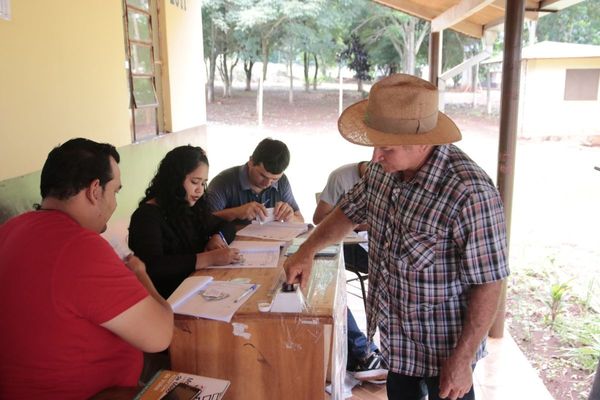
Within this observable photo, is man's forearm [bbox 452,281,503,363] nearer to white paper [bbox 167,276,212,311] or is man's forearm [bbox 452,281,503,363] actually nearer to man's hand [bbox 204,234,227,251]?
white paper [bbox 167,276,212,311]

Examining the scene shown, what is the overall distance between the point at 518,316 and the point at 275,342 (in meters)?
3.18

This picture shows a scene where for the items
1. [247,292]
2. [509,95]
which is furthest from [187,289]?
[509,95]

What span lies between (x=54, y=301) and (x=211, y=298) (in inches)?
22.9

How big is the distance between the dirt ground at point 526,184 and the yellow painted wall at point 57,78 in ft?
10.3

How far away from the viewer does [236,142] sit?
12617 millimetres

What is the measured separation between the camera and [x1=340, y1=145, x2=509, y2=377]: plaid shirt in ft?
4.75

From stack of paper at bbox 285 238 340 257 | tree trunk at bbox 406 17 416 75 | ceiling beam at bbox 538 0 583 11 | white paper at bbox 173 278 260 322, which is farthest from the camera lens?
tree trunk at bbox 406 17 416 75

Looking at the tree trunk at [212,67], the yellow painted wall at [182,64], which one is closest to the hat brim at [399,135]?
the yellow painted wall at [182,64]

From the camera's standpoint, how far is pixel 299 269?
184 cm

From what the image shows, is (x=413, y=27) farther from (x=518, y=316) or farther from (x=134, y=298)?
(x=134, y=298)

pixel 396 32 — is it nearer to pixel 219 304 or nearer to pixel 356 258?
pixel 356 258

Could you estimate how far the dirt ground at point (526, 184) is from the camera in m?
3.99

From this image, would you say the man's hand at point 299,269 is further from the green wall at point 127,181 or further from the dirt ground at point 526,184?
the dirt ground at point 526,184

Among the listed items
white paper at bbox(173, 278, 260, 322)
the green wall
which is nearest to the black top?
white paper at bbox(173, 278, 260, 322)
